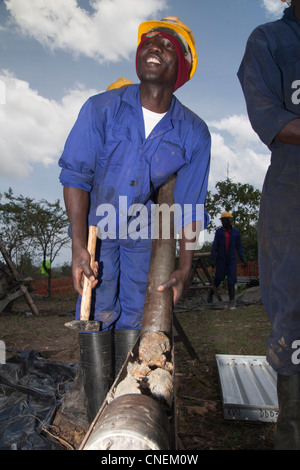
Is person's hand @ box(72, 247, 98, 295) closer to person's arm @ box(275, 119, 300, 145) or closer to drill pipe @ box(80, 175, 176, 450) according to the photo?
drill pipe @ box(80, 175, 176, 450)

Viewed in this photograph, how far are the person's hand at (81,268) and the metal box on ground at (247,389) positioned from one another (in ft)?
4.54

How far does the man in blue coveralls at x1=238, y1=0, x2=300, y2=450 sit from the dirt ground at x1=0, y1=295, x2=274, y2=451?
1074 millimetres

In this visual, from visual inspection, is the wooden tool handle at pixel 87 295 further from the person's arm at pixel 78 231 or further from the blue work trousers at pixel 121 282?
the blue work trousers at pixel 121 282

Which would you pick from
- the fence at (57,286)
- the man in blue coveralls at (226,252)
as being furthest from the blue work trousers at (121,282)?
the fence at (57,286)

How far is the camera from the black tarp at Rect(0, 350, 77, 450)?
86.0 inches

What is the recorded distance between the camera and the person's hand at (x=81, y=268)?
6.47ft

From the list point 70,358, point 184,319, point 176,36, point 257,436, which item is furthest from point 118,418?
point 184,319

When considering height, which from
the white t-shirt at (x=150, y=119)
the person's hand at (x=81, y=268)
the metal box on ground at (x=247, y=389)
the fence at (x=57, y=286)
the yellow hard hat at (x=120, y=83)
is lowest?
the fence at (x=57, y=286)

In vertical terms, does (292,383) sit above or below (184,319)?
above

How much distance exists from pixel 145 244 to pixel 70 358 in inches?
104

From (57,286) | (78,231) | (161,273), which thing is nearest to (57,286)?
(57,286)

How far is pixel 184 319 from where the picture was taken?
7.11 meters
